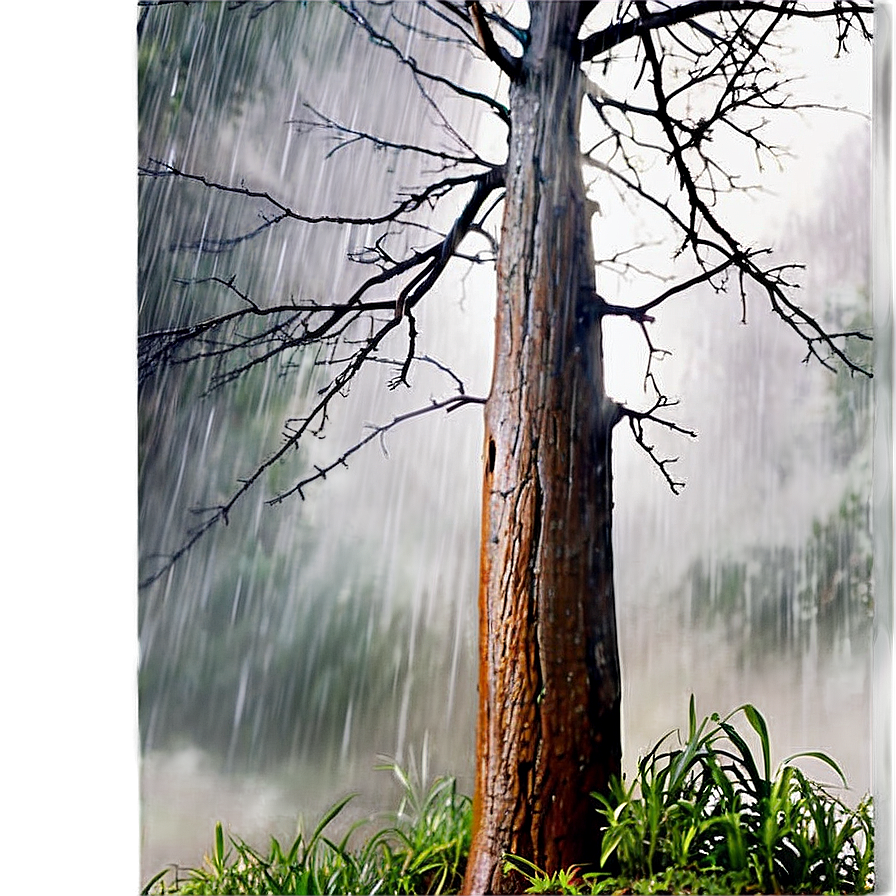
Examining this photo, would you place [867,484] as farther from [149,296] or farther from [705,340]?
[149,296]

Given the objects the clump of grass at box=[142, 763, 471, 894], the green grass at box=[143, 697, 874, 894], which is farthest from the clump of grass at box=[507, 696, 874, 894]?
the clump of grass at box=[142, 763, 471, 894]

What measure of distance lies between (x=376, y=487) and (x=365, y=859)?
71cm

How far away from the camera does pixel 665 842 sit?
63.3 inches

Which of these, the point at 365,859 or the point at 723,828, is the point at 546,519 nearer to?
the point at 723,828

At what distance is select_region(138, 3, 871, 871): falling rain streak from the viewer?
5.61ft

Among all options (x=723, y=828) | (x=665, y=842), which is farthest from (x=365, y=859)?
(x=723, y=828)

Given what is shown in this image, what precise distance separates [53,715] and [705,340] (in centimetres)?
136

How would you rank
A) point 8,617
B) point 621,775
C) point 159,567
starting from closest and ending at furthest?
1. point 8,617
2. point 621,775
3. point 159,567

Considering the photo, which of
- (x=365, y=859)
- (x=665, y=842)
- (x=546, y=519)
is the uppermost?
(x=546, y=519)

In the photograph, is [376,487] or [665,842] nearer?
[665,842]

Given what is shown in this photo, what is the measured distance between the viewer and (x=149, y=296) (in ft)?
5.99

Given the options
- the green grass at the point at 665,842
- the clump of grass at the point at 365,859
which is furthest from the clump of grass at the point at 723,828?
the clump of grass at the point at 365,859

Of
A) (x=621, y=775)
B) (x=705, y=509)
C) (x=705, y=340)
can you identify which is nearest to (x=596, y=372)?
(x=705, y=340)

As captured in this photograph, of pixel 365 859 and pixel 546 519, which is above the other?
pixel 546 519
